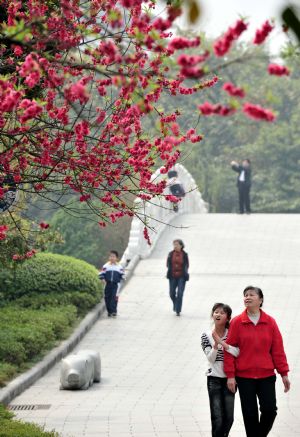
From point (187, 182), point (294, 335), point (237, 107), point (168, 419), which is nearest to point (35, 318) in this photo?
point (294, 335)

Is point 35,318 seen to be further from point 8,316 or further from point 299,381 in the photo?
point 299,381

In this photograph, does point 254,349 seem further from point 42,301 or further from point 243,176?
point 243,176

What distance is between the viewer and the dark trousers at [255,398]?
1056 centimetres

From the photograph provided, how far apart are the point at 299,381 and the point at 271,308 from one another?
715 centimetres

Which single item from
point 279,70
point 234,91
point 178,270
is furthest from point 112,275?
point 234,91

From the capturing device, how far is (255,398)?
10.6m

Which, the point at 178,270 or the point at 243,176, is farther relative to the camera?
the point at 243,176

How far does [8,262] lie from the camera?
17.2m

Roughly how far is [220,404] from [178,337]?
10383 millimetres

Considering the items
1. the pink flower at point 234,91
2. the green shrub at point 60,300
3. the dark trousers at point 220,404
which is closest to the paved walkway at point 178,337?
the green shrub at point 60,300

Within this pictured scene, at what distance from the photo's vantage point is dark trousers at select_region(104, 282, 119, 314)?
73.6 ft

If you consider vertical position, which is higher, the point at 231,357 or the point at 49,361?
the point at 231,357

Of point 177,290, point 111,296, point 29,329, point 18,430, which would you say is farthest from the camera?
point 177,290

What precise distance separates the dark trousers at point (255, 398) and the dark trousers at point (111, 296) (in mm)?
11854
